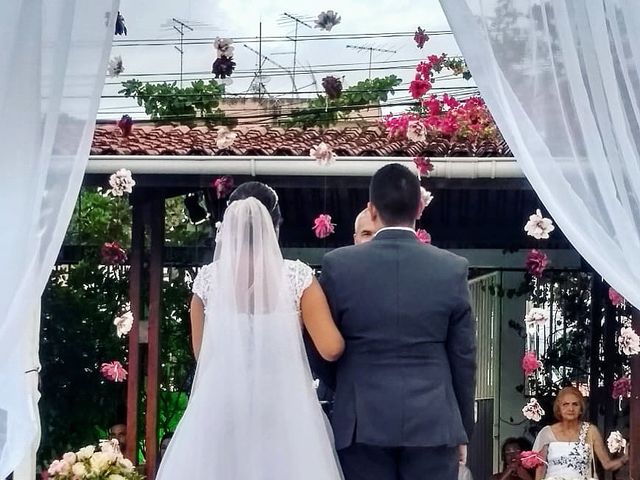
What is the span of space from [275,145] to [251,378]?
2.33 metres

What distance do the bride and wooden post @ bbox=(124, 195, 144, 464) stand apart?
2311 mm

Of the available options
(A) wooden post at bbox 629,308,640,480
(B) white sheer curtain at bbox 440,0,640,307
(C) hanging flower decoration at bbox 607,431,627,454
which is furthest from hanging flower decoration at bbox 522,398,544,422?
(B) white sheer curtain at bbox 440,0,640,307

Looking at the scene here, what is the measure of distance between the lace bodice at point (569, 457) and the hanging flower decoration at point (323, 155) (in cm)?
201

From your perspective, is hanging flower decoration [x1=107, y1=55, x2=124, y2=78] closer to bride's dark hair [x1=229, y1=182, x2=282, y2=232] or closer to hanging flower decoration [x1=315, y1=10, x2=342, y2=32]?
bride's dark hair [x1=229, y1=182, x2=282, y2=232]

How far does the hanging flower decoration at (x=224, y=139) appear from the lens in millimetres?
5207

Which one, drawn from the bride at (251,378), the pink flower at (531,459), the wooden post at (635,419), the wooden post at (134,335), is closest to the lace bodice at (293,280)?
the bride at (251,378)

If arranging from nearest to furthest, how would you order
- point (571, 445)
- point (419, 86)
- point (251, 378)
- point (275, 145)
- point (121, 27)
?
point (251, 378), point (121, 27), point (419, 86), point (275, 145), point (571, 445)

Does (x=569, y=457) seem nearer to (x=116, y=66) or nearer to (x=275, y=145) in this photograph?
(x=275, y=145)

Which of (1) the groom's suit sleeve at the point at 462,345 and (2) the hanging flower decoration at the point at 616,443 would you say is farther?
(2) the hanging flower decoration at the point at 616,443

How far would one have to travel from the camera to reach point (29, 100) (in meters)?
2.76

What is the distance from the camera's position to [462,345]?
9.61 ft

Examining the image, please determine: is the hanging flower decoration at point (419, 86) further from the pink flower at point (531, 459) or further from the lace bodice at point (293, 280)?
the lace bodice at point (293, 280)

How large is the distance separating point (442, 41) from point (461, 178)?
71 centimetres

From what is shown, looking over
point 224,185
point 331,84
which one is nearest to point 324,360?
point 224,185
